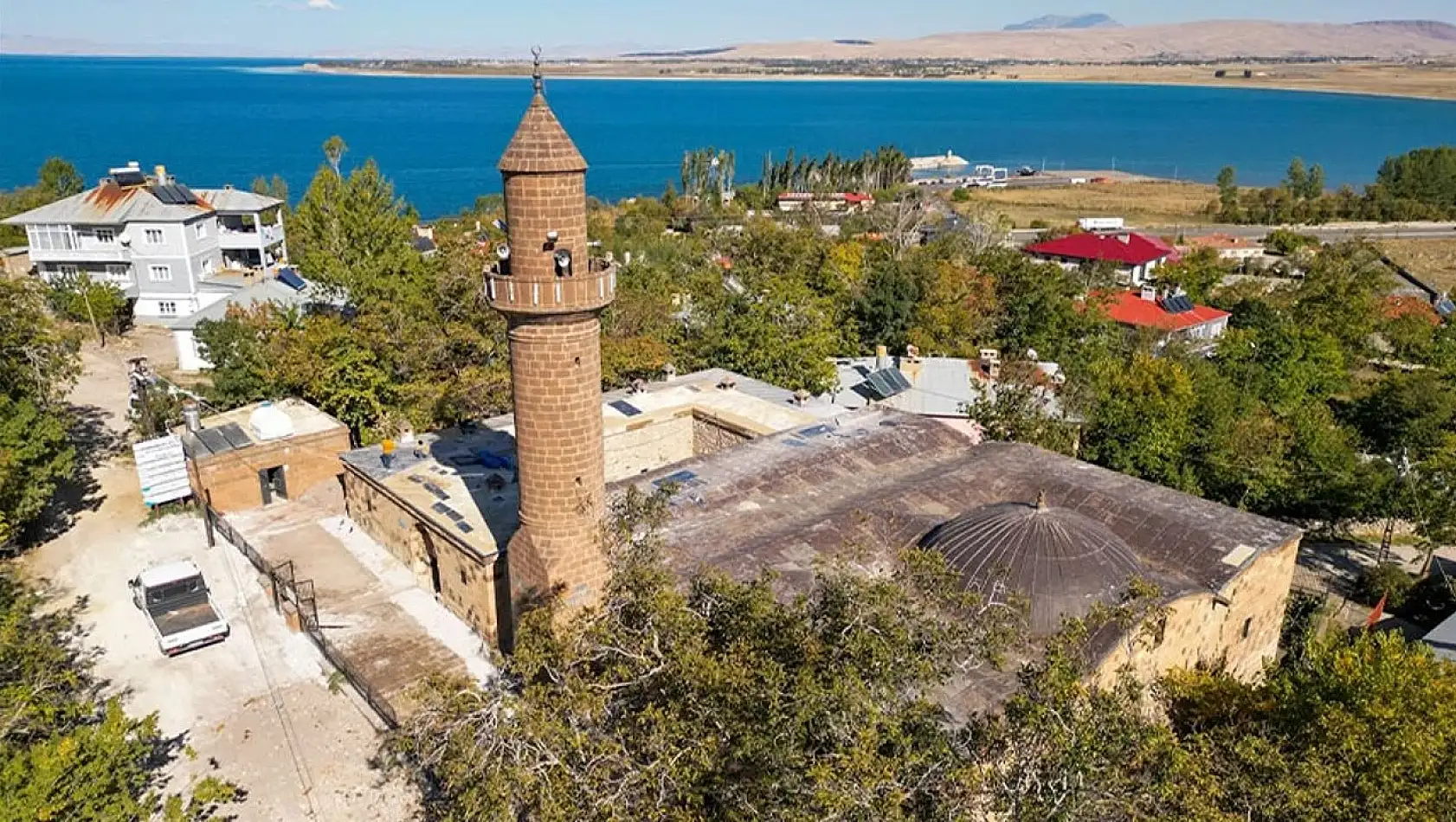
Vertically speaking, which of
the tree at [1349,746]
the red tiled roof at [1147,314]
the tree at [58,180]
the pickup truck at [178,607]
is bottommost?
the pickup truck at [178,607]

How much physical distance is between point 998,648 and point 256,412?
29349 mm

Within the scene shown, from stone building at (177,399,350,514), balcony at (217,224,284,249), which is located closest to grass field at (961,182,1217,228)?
balcony at (217,224,284,249)

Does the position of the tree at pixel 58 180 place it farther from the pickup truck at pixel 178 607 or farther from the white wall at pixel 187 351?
the pickup truck at pixel 178 607

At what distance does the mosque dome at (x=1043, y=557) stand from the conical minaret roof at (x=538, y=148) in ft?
38.6

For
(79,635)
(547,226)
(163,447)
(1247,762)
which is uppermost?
(547,226)

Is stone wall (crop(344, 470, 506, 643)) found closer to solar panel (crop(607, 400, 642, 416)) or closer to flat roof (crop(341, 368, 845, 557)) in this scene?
flat roof (crop(341, 368, 845, 557))

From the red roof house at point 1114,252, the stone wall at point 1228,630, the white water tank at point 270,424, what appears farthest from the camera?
the red roof house at point 1114,252

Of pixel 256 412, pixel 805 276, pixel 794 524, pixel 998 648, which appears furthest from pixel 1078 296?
pixel 998 648

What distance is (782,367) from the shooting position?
41.7 meters

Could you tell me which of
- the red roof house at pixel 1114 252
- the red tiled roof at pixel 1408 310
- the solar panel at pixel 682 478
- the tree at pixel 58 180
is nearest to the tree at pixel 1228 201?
the red roof house at pixel 1114 252

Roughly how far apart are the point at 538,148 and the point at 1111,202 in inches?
4954

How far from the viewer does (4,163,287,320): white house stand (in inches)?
2313

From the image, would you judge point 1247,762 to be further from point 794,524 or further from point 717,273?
point 717,273

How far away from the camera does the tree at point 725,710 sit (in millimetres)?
11992
